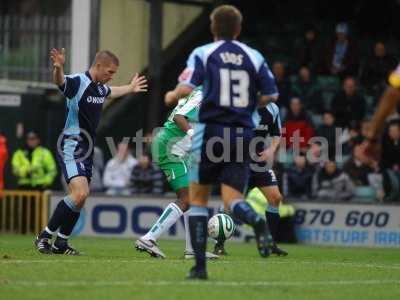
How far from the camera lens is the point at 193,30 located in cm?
2598

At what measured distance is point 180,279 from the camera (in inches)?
391

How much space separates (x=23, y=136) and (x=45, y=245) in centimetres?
1200

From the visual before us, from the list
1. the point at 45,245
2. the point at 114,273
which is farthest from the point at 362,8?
the point at 114,273

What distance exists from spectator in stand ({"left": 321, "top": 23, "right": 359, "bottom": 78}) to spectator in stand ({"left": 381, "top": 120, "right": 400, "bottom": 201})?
2.40 meters

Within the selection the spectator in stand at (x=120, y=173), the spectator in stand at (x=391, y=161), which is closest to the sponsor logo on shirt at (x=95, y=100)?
the spectator in stand at (x=391, y=161)

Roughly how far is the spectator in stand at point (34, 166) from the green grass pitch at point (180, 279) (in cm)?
1043

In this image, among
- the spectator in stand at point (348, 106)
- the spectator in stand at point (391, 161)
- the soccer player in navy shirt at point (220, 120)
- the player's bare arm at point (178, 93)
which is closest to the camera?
the player's bare arm at point (178, 93)

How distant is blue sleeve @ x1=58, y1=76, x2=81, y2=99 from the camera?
42.4ft

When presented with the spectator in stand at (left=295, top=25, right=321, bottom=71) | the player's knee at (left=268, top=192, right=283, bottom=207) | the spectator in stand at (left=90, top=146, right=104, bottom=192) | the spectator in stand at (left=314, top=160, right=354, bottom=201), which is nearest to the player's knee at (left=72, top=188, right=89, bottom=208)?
the player's knee at (left=268, top=192, right=283, bottom=207)

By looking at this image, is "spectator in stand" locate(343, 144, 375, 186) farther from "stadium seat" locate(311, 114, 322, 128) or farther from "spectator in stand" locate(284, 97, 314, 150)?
"stadium seat" locate(311, 114, 322, 128)

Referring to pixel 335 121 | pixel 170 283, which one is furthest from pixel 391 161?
pixel 170 283

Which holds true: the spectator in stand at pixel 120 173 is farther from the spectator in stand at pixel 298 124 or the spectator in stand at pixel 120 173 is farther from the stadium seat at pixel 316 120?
the stadium seat at pixel 316 120

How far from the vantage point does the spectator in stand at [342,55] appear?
2359cm

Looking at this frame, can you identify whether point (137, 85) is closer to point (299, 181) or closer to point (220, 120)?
point (220, 120)
